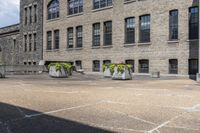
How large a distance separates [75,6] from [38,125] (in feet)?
110

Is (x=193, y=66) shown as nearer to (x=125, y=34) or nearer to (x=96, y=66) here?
(x=125, y=34)

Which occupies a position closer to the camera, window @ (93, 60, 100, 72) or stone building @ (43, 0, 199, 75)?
stone building @ (43, 0, 199, 75)

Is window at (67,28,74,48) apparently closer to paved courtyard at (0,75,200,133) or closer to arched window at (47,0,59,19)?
arched window at (47,0,59,19)

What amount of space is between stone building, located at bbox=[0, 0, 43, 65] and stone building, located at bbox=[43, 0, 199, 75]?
1459 mm

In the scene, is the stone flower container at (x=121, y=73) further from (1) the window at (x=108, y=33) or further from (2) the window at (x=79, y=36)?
(2) the window at (x=79, y=36)

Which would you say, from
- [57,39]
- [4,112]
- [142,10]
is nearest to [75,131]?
[4,112]

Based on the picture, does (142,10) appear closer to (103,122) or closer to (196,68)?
(196,68)

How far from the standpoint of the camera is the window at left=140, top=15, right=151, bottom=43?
1196 inches

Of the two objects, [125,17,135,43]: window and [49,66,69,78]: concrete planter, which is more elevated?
[125,17,135,43]: window

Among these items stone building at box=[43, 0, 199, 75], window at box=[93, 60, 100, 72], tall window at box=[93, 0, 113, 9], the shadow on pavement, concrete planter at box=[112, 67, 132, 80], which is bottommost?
the shadow on pavement

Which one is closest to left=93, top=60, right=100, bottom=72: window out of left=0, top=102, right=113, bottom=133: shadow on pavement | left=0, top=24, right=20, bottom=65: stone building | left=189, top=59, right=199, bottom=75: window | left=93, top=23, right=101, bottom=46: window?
left=93, top=23, right=101, bottom=46: window

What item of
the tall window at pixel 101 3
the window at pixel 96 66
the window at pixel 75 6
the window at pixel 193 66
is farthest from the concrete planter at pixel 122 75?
the window at pixel 75 6

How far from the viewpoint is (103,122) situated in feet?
23.9

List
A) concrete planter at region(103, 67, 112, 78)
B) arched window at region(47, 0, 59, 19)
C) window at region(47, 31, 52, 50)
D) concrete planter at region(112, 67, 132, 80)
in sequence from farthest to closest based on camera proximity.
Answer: window at region(47, 31, 52, 50), arched window at region(47, 0, 59, 19), concrete planter at region(103, 67, 112, 78), concrete planter at region(112, 67, 132, 80)
